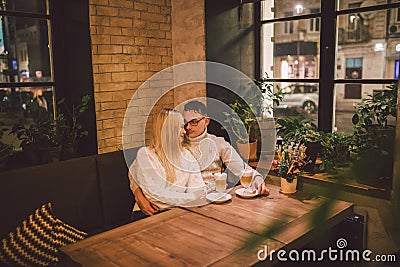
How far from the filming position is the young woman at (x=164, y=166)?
240 cm

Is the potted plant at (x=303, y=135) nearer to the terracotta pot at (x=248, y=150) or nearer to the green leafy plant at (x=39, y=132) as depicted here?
the terracotta pot at (x=248, y=150)

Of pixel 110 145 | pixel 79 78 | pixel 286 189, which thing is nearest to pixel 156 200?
pixel 286 189

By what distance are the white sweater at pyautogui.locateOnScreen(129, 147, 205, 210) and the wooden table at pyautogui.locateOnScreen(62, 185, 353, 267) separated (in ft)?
0.63

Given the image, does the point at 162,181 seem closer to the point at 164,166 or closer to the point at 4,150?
the point at 164,166

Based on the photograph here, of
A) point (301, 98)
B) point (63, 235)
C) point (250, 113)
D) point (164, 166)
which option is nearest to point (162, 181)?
point (164, 166)

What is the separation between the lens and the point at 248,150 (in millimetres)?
3281

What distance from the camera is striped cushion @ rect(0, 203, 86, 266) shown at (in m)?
1.95

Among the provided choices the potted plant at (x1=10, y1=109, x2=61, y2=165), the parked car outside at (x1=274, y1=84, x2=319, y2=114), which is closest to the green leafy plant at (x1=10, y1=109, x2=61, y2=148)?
the potted plant at (x1=10, y1=109, x2=61, y2=165)

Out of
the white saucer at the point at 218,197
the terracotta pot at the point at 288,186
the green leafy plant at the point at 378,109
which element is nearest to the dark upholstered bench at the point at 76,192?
the white saucer at the point at 218,197

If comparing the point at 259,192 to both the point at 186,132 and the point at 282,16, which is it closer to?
the point at 186,132

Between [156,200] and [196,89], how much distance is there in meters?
1.56

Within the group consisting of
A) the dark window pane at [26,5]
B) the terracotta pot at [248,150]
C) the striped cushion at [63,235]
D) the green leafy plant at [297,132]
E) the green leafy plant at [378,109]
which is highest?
the dark window pane at [26,5]

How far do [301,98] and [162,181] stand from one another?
181 centimetres

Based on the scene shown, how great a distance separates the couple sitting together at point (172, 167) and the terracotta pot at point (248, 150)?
1.86 feet
